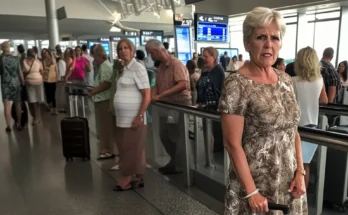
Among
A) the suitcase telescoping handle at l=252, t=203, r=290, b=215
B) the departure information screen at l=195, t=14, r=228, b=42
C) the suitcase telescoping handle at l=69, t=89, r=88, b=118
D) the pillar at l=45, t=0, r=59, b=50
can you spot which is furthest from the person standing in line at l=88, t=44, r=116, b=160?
the pillar at l=45, t=0, r=59, b=50

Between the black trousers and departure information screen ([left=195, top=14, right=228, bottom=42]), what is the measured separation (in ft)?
12.5

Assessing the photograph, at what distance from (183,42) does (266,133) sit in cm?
719

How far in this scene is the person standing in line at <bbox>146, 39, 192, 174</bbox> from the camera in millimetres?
3605

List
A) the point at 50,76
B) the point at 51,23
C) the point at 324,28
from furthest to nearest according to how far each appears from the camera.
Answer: the point at 324,28 < the point at 51,23 < the point at 50,76

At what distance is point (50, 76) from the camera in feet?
25.7

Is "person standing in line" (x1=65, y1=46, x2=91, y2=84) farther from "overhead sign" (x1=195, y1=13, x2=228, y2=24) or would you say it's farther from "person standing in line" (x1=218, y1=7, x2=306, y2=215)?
"person standing in line" (x1=218, y1=7, x2=306, y2=215)

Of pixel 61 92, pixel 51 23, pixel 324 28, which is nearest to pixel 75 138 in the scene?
pixel 61 92

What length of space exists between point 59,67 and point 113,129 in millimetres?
4738

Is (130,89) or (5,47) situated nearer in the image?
(130,89)

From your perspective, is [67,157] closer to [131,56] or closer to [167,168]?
[167,168]

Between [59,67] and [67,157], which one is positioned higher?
[59,67]

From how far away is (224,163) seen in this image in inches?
124

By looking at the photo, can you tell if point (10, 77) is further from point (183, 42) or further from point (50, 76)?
point (183, 42)

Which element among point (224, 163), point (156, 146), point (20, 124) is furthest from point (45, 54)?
point (224, 163)
